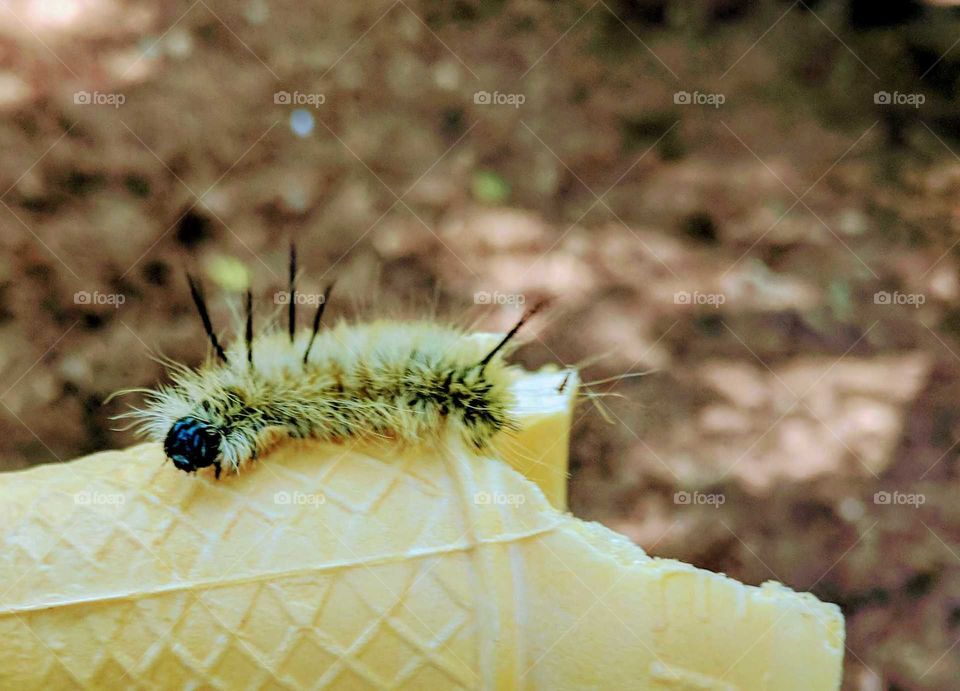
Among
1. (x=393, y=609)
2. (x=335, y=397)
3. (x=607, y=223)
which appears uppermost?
(x=335, y=397)

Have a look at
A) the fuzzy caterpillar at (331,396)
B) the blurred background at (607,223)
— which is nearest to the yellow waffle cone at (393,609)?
the fuzzy caterpillar at (331,396)

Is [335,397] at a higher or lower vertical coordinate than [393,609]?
higher

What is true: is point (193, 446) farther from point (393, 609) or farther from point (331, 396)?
point (393, 609)

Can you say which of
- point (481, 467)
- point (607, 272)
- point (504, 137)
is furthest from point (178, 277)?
point (481, 467)

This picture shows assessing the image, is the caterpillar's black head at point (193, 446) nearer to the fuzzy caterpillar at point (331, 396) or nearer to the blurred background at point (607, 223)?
the fuzzy caterpillar at point (331, 396)

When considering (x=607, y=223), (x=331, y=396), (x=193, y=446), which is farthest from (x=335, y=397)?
(x=607, y=223)
